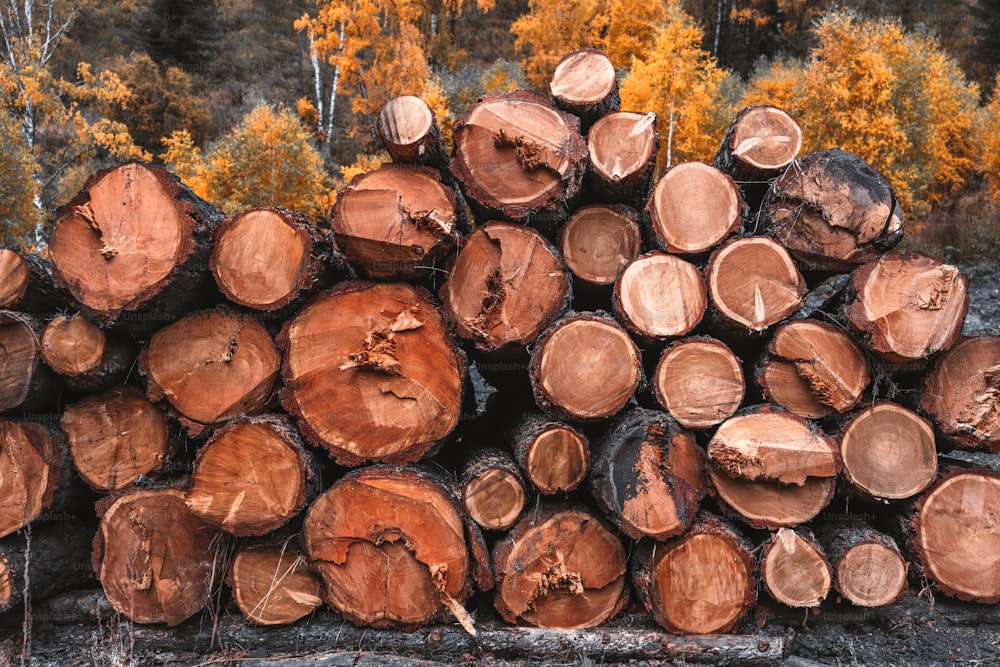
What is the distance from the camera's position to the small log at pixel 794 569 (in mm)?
3066

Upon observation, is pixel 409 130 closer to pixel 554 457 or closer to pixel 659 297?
pixel 659 297

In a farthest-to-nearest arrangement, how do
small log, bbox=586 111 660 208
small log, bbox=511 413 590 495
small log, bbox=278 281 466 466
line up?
small log, bbox=586 111 660 208
small log, bbox=511 413 590 495
small log, bbox=278 281 466 466

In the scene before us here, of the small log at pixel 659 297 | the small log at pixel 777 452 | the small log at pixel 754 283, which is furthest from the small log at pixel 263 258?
the small log at pixel 777 452

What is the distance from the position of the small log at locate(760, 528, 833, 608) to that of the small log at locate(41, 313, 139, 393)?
3668 millimetres

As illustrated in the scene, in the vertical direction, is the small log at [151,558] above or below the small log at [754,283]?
below

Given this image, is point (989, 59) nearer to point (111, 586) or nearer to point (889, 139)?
point (889, 139)

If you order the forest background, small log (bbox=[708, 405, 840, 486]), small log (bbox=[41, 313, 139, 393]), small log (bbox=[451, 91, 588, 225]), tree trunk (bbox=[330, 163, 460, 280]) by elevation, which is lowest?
the forest background

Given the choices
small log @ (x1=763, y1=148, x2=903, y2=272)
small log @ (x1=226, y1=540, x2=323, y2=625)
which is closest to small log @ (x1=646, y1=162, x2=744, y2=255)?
small log @ (x1=763, y1=148, x2=903, y2=272)

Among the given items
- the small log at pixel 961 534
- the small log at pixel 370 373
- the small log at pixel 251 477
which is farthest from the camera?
the small log at pixel 961 534

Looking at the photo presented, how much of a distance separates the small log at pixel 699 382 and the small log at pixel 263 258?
193 cm

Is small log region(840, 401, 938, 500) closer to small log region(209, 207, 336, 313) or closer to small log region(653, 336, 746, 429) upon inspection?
small log region(653, 336, 746, 429)

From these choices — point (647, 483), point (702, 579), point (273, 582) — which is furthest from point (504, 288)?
point (273, 582)

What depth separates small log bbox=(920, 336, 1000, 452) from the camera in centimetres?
320

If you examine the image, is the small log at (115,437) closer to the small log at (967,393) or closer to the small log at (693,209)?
the small log at (693,209)
